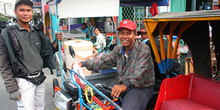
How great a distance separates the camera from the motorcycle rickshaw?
217 centimetres

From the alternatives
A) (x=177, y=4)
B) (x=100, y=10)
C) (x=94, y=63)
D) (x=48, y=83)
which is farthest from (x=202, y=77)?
(x=177, y=4)

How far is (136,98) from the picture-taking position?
2.36 meters

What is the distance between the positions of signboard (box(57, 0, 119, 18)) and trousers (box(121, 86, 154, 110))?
1.79 m

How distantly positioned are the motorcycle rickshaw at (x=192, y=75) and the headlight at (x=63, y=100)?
1134mm

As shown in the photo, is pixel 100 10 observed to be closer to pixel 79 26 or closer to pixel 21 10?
pixel 21 10

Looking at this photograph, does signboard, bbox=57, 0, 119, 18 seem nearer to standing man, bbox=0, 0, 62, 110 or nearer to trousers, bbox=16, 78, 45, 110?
standing man, bbox=0, 0, 62, 110

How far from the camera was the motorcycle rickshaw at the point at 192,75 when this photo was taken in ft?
7.11

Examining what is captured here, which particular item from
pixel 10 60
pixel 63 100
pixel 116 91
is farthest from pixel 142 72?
pixel 10 60

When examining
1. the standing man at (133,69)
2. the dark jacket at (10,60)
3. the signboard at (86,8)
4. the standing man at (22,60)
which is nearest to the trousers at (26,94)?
the standing man at (22,60)

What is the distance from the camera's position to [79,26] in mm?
12758

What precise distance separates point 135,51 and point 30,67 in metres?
1.55

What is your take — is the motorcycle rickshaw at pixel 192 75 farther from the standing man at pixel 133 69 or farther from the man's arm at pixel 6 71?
the man's arm at pixel 6 71

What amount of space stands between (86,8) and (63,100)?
186 cm

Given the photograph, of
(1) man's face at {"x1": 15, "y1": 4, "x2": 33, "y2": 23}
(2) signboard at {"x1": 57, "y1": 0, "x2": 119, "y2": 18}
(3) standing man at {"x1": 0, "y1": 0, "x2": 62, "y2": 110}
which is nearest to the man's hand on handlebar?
(3) standing man at {"x1": 0, "y1": 0, "x2": 62, "y2": 110}
